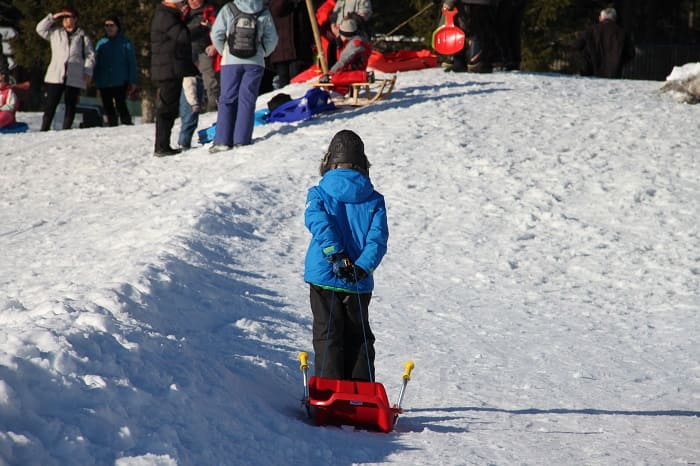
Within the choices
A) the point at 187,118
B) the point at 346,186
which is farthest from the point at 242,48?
the point at 346,186

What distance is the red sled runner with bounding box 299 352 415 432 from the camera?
199 inches

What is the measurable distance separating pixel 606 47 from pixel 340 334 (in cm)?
1442

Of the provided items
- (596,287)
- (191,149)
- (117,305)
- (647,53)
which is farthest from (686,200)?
(647,53)

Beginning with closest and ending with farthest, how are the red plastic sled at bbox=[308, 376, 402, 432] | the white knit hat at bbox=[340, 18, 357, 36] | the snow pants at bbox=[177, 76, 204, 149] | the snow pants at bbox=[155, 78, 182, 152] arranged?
the red plastic sled at bbox=[308, 376, 402, 432]
the snow pants at bbox=[155, 78, 182, 152]
the snow pants at bbox=[177, 76, 204, 149]
the white knit hat at bbox=[340, 18, 357, 36]

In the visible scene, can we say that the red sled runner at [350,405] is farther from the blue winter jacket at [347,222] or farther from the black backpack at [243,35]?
the black backpack at [243,35]

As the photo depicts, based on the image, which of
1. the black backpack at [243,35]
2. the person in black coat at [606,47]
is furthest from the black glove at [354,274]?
the person in black coat at [606,47]

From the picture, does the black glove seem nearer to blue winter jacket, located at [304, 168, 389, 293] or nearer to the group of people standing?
blue winter jacket, located at [304, 168, 389, 293]

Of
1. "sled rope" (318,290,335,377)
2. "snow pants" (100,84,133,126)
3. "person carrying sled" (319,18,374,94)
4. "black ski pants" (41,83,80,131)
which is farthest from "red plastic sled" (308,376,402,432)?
"snow pants" (100,84,133,126)

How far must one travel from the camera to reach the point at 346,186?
5.41 m

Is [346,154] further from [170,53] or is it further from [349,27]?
[349,27]

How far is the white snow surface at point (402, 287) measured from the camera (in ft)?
15.0

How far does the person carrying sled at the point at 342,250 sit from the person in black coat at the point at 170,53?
7044 millimetres

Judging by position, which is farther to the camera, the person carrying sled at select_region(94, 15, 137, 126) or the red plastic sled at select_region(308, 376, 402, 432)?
the person carrying sled at select_region(94, 15, 137, 126)

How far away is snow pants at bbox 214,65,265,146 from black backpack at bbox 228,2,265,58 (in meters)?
0.20
